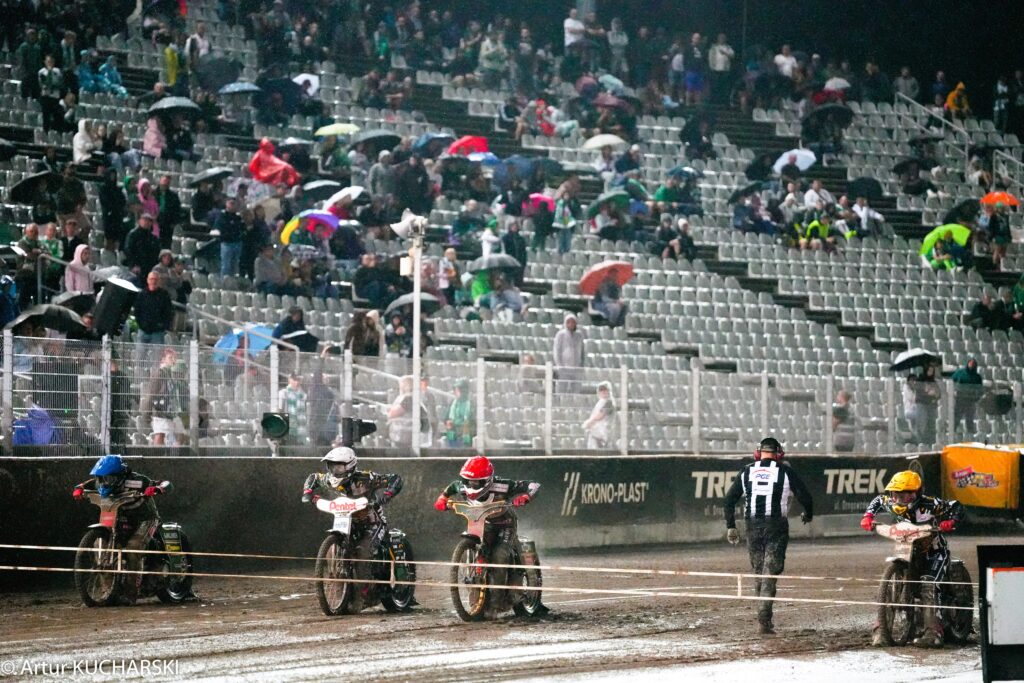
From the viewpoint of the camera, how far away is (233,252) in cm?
2492

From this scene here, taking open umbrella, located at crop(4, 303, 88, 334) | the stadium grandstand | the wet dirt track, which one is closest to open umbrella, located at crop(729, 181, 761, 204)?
→ the stadium grandstand

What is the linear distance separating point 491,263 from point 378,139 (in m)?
4.17

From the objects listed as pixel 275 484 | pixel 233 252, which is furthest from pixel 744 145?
pixel 275 484

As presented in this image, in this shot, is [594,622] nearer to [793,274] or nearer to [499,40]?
[793,274]

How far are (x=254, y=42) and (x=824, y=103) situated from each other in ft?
44.0

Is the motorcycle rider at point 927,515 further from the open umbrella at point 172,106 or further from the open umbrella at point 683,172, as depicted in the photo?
the open umbrella at point 683,172

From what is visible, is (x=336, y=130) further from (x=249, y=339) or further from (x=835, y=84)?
(x=835, y=84)

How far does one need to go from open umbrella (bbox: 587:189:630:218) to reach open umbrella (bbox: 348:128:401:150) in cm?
391

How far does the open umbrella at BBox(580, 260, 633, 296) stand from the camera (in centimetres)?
2858

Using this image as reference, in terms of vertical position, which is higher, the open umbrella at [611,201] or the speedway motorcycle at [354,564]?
the open umbrella at [611,201]

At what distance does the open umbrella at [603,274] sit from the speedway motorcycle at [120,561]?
14.0 m

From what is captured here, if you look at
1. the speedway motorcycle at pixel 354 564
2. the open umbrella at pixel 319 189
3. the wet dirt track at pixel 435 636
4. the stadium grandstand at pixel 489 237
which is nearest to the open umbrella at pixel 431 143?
the stadium grandstand at pixel 489 237

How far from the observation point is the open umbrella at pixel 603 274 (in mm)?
28578

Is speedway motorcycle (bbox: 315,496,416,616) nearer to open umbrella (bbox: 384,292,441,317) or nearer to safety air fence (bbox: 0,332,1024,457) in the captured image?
safety air fence (bbox: 0,332,1024,457)
